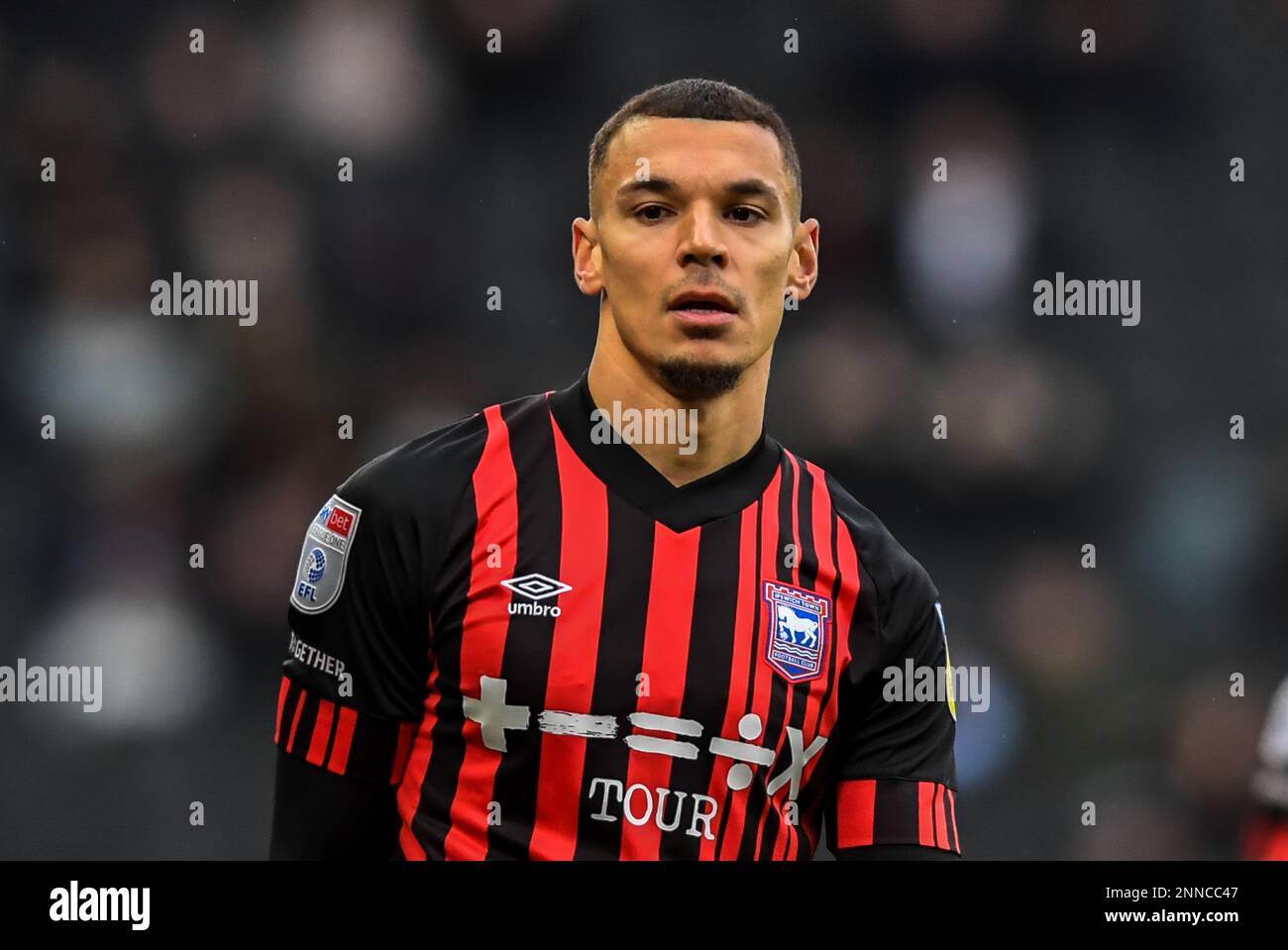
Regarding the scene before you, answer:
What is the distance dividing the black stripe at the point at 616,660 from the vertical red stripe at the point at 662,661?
0.01m

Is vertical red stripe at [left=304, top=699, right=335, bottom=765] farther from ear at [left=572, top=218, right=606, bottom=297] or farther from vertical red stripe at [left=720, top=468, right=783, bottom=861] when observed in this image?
ear at [left=572, top=218, right=606, bottom=297]

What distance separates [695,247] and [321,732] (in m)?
1.09

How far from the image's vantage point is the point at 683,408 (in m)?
2.77

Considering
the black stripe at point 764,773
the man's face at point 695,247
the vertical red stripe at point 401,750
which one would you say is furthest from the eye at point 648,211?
the vertical red stripe at point 401,750

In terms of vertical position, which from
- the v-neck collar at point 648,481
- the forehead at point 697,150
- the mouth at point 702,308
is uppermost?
the forehead at point 697,150

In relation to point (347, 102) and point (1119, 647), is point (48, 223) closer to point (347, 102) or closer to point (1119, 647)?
point (347, 102)

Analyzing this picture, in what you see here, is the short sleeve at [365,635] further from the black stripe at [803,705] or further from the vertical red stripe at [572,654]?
the black stripe at [803,705]

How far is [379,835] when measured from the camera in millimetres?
2705

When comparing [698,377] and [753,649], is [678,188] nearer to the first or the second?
[698,377]

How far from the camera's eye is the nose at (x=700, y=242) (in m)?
2.65

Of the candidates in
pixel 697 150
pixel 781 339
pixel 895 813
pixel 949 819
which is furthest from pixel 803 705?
pixel 781 339

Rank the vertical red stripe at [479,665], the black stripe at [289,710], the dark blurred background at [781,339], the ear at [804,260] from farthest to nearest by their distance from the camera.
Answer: the dark blurred background at [781,339] → the ear at [804,260] → the black stripe at [289,710] → the vertical red stripe at [479,665]

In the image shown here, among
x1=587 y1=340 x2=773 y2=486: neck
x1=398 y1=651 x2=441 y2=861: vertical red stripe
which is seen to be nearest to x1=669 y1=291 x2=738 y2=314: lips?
x1=587 y1=340 x2=773 y2=486: neck

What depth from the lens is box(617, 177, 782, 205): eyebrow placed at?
106 inches
